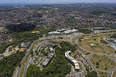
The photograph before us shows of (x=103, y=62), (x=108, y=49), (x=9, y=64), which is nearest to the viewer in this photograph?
(x=9, y=64)

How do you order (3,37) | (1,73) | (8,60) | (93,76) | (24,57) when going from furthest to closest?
1. (3,37)
2. (24,57)
3. (8,60)
4. (1,73)
5. (93,76)

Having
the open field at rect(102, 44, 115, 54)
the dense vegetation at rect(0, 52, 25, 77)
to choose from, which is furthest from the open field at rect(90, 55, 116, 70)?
the dense vegetation at rect(0, 52, 25, 77)

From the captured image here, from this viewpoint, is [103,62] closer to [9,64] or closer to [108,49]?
[108,49]

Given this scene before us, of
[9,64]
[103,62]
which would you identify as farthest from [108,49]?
[9,64]

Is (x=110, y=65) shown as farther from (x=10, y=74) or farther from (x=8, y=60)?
(x=8, y=60)

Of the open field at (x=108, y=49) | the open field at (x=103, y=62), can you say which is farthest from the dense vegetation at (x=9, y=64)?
the open field at (x=108, y=49)

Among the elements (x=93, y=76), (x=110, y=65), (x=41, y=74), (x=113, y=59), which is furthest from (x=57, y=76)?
(x=113, y=59)
